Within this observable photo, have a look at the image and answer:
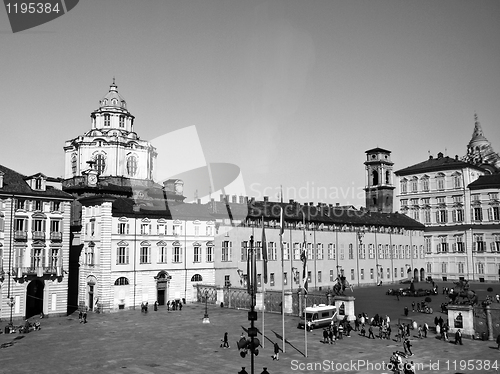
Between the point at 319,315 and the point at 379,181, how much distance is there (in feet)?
248

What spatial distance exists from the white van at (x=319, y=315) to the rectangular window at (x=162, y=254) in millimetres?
22584

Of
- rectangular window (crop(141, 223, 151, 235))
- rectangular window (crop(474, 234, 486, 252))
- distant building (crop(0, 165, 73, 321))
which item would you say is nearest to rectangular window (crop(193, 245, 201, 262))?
rectangular window (crop(141, 223, 151, 235))

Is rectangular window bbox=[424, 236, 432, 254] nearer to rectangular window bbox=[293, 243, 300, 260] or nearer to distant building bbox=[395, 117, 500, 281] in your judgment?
distant building bbox=[395, 117, 500, 281]

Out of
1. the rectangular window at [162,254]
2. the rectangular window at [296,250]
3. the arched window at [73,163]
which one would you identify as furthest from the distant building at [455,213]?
the arched window at [73,163]

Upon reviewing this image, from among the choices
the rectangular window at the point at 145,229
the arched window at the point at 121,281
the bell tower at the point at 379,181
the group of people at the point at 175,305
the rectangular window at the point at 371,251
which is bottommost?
the group of people at the point at 175,305

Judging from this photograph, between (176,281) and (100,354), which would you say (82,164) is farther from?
(100,354)

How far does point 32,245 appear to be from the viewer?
2002 inches

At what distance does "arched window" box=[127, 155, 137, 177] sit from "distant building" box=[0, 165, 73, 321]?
40.0 metres

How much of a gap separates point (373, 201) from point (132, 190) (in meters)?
56.9

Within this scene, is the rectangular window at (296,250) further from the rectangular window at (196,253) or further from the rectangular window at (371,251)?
the rectangular window at (196,253)

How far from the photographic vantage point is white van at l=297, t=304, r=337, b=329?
4384 cm

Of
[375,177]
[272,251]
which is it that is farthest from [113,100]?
[375,177]

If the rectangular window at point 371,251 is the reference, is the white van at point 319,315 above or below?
below

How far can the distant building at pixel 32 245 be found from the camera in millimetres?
49188
